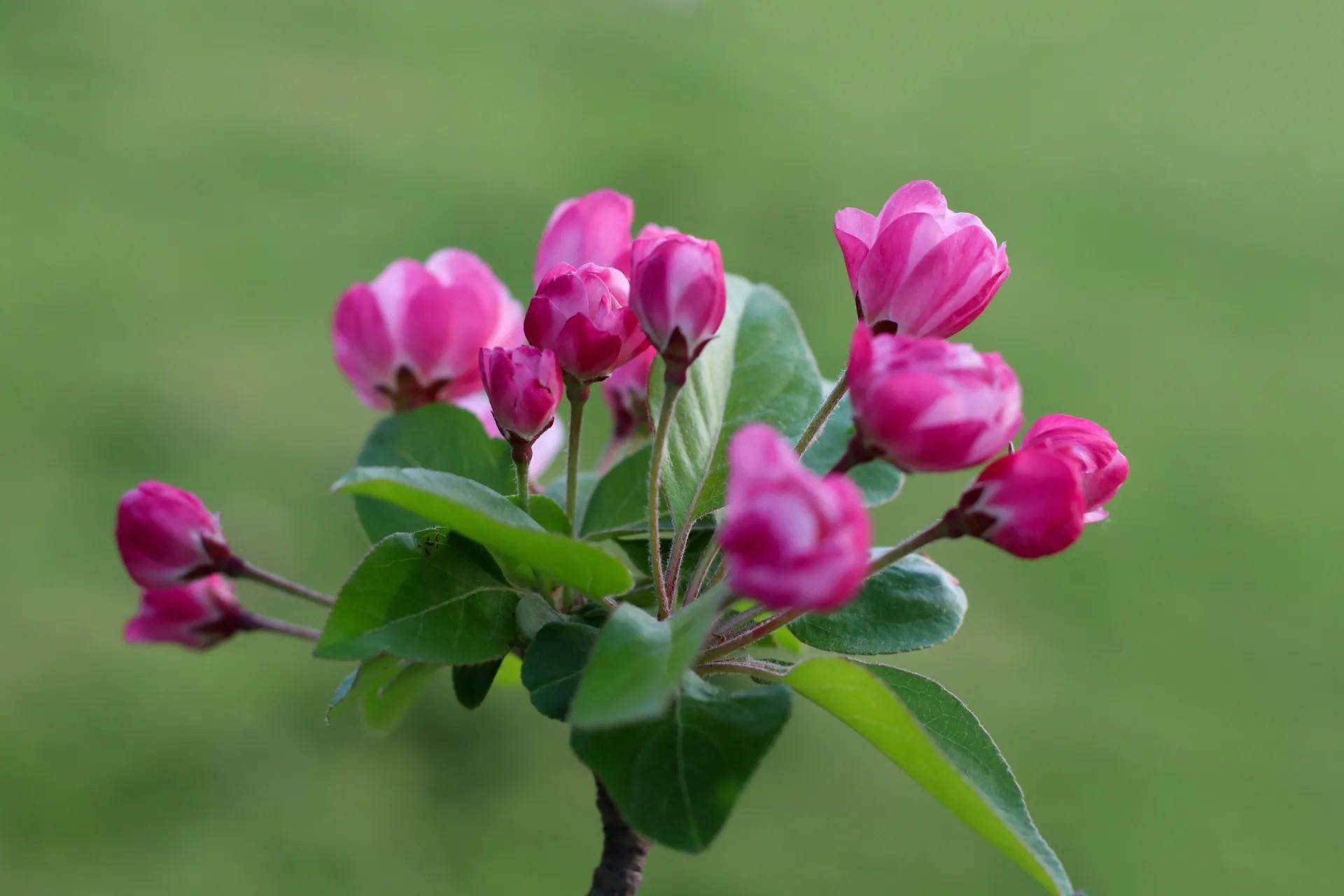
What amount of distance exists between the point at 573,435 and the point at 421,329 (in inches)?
4.2

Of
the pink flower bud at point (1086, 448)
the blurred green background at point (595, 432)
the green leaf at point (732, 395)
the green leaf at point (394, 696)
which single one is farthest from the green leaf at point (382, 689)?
the blurred green background at point (595, 432)

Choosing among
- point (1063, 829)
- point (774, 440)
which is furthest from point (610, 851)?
point (1063, 829)

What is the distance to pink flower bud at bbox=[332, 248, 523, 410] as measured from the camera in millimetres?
521

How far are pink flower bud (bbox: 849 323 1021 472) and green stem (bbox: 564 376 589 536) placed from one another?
0.12 meters

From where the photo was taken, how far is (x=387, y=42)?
10.2 feet

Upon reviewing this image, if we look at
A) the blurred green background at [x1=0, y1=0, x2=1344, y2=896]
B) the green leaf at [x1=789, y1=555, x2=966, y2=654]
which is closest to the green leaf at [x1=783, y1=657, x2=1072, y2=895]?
the green leaf at [x1=789, y1=555, x2=966, y2=654]

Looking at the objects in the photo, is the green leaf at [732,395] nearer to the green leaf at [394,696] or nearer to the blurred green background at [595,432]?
the green leaf at [394,696]

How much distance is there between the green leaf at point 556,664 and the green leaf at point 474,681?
0.18 feet

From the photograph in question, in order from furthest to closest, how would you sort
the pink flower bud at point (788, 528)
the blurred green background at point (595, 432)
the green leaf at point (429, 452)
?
1. the blurred green background at point (595, 432)
2. the green leaf at point (429, 452)
3. the pink flower bud at point (788, 528)

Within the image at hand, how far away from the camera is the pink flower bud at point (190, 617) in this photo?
0.52m

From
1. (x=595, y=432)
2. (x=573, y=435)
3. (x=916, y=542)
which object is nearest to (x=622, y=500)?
(x=573, y=435)

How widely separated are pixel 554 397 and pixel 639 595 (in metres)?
0.07

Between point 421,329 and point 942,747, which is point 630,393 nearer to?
point 421,329

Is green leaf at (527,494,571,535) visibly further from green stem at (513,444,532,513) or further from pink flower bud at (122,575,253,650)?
pink flower bud at (122,575,253,650)
